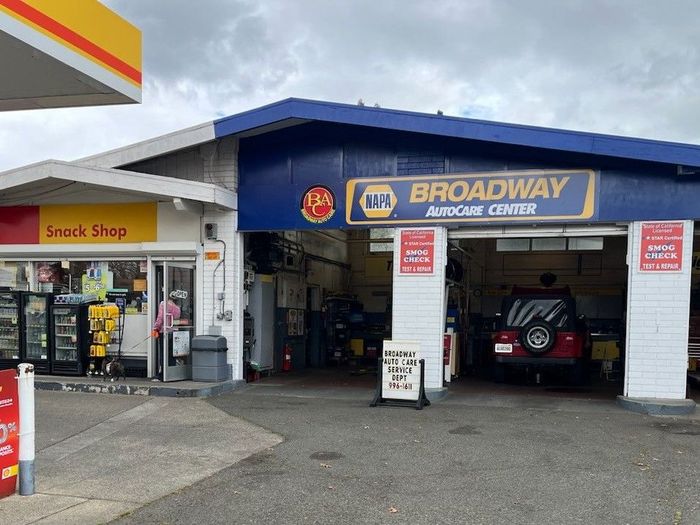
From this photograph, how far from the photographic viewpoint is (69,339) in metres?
12.3

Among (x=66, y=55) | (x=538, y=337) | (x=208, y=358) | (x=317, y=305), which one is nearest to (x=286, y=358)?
(x=317, y=305)

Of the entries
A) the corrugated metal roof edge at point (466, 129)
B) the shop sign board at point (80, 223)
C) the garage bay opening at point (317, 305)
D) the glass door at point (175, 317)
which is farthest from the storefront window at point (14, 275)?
the corrugated metal roof edge at point (466, 129)

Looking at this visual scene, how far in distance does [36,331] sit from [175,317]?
10.3ft

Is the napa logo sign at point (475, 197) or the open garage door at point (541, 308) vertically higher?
the napa logo sign at point (475, 197)

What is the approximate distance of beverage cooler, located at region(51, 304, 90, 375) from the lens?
474 inches

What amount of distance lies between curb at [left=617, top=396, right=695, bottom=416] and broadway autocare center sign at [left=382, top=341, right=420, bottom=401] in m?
3.46

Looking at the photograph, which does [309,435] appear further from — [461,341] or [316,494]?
[461,341]

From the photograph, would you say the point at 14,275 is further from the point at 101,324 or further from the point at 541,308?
the point at 541,308

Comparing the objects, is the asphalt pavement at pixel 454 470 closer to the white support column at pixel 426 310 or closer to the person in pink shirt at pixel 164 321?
the white support column at pixel 426 310

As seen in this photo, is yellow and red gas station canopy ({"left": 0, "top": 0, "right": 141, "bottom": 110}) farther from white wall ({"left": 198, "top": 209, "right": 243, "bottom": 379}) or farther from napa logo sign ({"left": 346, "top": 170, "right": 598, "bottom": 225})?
napa logo sign ({"left": 346, "top": 170, "right": 598, "bottom": 225})

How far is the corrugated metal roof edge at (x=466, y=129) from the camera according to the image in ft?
31.4

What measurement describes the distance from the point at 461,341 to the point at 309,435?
7508mm

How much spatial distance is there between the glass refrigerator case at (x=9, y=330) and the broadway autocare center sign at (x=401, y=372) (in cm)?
763

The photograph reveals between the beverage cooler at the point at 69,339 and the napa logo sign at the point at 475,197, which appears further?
the beverage cooler at the point at 69,339
